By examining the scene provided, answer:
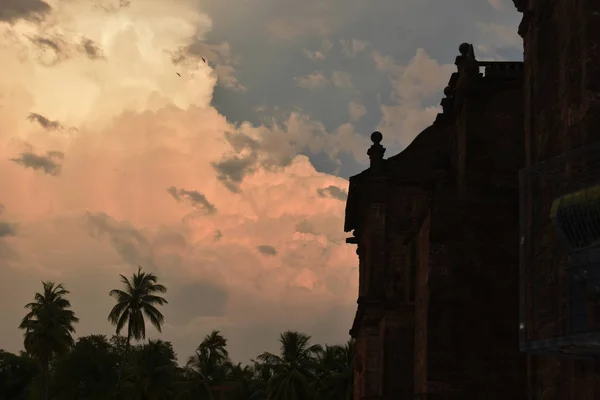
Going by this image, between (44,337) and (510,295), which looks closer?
(510,295)

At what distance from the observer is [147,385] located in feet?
188

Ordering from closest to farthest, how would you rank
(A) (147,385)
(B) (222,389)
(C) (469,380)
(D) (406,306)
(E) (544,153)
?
(E) (544,153) → (C) (469,380) → (D) (406,306) → (A) (147,385) → (B) (222,389)

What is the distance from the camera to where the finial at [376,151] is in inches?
1065

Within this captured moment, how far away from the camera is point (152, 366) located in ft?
191

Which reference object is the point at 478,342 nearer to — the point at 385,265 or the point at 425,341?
the point at 425,341

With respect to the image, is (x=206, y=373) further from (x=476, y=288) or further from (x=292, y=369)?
(x=476, y=288)

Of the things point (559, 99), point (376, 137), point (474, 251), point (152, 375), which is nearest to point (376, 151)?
point (376, 137)

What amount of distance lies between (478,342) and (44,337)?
5597 centimetres

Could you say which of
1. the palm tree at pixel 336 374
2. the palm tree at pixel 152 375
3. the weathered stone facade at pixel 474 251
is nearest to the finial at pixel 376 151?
the weathered stone facade at pixel 474 251

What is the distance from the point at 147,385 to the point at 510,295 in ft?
146

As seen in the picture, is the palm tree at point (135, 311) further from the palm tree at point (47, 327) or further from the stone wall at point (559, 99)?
the stone wall at point (559, 99)

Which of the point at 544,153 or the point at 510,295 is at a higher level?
the point at 544,153

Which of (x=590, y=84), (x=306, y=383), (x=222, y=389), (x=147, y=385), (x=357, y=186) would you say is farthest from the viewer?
(x=222, y=389)

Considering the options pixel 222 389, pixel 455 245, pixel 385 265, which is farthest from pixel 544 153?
pixel 222 389
